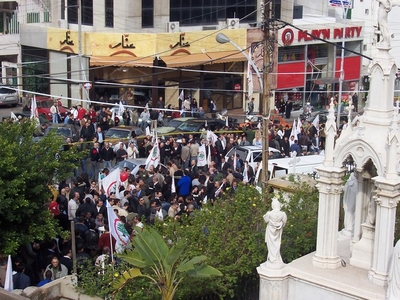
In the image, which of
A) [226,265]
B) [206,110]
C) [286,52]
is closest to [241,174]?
[226,265]

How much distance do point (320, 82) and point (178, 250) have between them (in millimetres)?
35640

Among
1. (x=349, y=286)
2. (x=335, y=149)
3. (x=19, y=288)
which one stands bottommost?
(x=19, y=288)

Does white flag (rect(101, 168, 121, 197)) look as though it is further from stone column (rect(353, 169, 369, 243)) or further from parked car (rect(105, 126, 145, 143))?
stone column (rect(353, 169, 369, 243))

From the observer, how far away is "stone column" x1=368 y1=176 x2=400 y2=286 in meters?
11.6

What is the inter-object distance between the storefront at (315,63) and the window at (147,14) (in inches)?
305

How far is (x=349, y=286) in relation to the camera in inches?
462

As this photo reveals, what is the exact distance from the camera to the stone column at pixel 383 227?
11578 millimetres

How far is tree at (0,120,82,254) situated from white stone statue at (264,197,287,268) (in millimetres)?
5376

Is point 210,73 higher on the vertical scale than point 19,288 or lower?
higher

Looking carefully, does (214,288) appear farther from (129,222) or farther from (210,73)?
(210,73)

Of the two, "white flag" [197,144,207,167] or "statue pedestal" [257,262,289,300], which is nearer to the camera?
"statue pedestal" [257,262,289,300]

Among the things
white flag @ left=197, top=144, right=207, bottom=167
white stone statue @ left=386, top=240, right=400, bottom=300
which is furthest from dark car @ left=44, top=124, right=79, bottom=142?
white stone statue @ left=386, top=240, right=400, bottom=300

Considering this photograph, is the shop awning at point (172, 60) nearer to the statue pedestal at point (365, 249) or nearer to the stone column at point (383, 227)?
the statue pedestal at point (365, 249)

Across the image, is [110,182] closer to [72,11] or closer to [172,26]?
[172,26]
